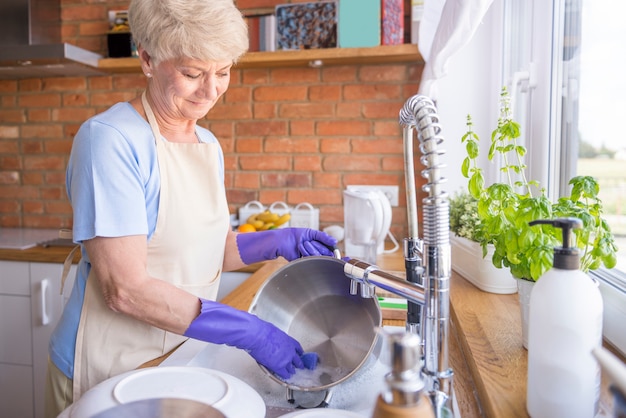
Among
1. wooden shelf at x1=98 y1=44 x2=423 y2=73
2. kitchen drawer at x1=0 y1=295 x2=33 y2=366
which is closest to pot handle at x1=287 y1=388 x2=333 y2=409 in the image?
wooden shelf at x1=98 y1=44 x2=423 y2=73

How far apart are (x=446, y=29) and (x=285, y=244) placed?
69cm

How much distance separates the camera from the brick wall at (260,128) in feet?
7.95

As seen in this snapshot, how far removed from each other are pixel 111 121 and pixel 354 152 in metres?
1.57

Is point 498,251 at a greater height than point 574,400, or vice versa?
point 498,251

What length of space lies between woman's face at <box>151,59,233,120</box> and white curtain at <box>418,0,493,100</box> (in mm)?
552

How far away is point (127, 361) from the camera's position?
1.07 meters

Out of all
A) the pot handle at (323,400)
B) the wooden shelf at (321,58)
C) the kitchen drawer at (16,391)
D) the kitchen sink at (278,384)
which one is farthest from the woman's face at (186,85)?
the kitchen drawer at (16,391)

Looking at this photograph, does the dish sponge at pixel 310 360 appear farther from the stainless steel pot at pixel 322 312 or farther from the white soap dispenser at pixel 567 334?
the white soap dispenser at pixel 567 334

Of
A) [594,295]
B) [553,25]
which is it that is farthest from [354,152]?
[594,295]

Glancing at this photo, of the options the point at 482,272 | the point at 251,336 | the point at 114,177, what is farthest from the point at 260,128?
the point at 251,336

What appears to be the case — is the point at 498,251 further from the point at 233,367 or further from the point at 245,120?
the point at 245,120

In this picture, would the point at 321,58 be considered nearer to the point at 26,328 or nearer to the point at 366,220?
the point at 366,220

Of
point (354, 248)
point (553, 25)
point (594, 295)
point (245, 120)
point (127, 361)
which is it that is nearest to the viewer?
point (594, 295)

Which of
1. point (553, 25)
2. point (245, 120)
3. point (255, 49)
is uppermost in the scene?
point (255, 49)
